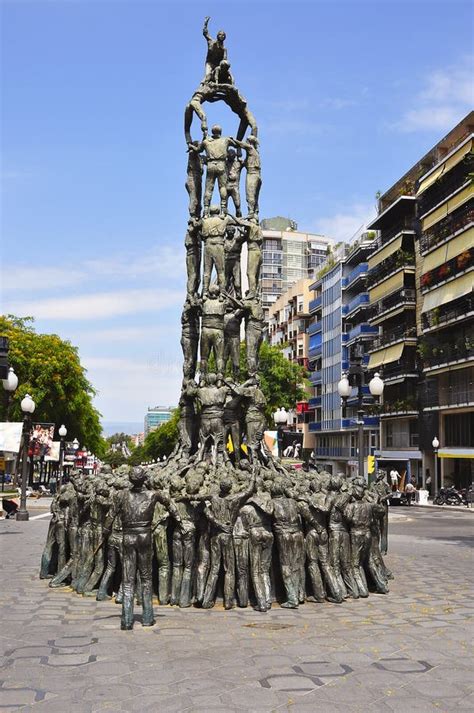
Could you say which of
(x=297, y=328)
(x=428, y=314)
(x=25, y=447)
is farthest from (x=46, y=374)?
(x=297, y=328)

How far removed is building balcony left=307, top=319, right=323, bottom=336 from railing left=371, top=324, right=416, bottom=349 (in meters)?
18.1

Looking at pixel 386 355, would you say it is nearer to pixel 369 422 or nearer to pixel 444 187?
pixel 369 422

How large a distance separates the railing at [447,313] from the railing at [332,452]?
20.2 metres

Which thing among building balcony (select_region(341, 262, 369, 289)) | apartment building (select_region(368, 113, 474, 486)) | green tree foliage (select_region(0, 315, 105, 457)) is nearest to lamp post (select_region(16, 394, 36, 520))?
green tree foliage (select_region(0, 315, 105, 457))

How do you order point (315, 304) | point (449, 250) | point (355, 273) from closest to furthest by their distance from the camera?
point (449, 250), point (355, 273), point (315, 304)

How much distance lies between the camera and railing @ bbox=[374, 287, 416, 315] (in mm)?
51375

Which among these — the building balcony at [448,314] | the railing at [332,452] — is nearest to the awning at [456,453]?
the building balcony at [448,314]

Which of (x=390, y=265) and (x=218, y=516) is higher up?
(x=390, y=265)

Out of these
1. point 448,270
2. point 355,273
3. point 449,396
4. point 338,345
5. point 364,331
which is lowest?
point 449,396

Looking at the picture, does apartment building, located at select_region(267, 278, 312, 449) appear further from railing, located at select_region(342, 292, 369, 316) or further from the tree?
the tree

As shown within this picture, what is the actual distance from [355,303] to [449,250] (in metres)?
19.3

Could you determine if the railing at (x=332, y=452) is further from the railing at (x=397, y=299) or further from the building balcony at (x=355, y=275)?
the railing at (x=397, y=299)

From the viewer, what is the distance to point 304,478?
12859 millimetres

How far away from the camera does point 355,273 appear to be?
6419 cm
